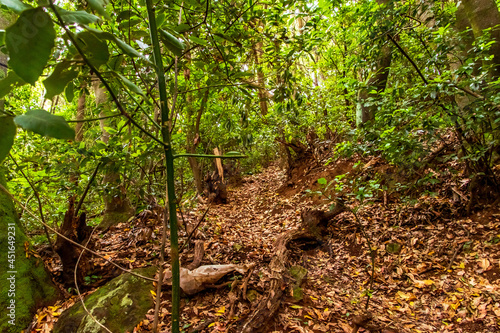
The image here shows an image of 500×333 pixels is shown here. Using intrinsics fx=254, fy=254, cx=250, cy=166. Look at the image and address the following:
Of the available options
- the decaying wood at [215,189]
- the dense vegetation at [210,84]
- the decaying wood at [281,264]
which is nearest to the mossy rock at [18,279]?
the dense vegetation at [210,84]

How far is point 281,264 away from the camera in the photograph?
2.92m

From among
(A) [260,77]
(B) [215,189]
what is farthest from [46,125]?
(B) [215,189]

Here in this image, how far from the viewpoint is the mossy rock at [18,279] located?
2.07 m

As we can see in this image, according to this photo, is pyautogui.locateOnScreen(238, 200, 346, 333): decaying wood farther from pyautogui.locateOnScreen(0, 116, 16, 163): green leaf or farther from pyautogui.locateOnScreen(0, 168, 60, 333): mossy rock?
pyautogui.locateOnScreen(0, 116, 16, 163): green leaf

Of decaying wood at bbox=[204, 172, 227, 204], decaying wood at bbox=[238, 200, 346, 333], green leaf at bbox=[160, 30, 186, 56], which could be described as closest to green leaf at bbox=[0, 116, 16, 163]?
green leaf at bbox=[160, 30, 186, 56]

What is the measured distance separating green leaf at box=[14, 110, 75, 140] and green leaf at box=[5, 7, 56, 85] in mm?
65

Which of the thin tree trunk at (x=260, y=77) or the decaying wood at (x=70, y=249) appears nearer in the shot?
the thin tree trunk at (x=260, y=77)

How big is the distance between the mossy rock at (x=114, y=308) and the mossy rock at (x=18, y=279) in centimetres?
30

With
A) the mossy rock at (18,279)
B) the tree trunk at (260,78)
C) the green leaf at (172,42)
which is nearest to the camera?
the green leaf at (172,42)

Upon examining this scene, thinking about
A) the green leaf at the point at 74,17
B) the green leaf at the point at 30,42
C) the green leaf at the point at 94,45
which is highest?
the green leaf at the point at 74,17

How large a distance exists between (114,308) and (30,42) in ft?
8.16

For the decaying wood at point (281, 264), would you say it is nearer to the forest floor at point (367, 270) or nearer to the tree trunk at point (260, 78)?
the forest floor at point (367, 270)

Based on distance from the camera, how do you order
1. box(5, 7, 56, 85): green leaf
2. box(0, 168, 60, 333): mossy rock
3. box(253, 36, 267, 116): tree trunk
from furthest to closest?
box(0, 168, 60, 333): mossy rock < box(253, 36, 267, 116): tree trunk < box(5, 7, 56, 85): green leaf

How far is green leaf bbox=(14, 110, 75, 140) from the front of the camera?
0.42 metres
